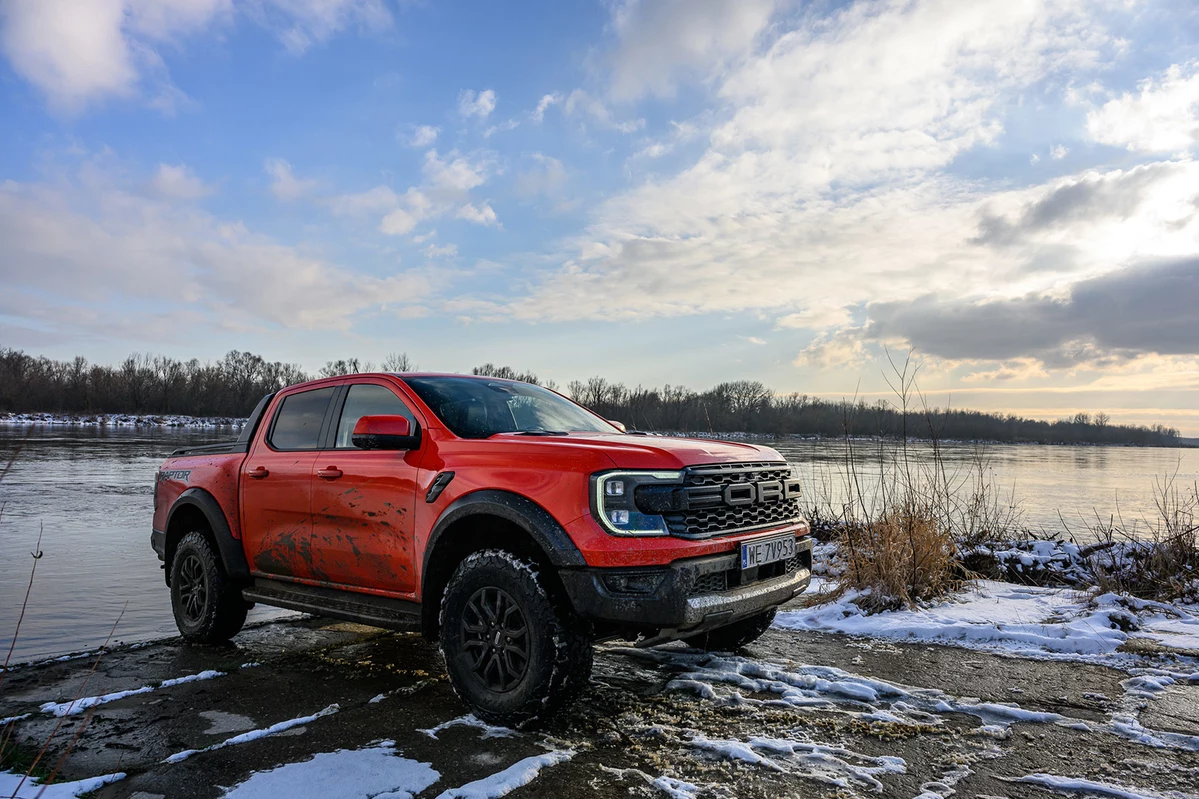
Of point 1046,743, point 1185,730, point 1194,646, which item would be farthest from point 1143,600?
point 1046,743

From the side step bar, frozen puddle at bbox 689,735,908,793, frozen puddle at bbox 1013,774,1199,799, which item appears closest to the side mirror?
the side step bar

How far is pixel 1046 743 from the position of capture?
3.51 m

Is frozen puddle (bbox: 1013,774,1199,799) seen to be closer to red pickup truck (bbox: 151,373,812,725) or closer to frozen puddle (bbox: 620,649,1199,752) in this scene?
frozen puddle (bbox: 620,649,1199,752)

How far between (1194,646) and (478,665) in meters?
4.88

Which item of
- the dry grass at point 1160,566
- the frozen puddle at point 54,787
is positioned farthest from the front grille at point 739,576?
the dry grass at point 1160,566

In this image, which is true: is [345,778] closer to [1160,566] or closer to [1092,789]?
[1092,789]

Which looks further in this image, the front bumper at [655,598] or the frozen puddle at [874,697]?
the frozen puddle at [874,697]

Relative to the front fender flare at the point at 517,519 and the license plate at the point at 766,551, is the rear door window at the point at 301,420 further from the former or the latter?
the license plate at the point at 766,551

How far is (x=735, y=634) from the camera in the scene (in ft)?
16.7

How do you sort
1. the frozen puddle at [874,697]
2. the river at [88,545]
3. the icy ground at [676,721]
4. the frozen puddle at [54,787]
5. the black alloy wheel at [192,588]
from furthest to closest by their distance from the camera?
the river at [88,545] < the black alloy wheel at [192,588] < the frozen puddle at [874,697] < the icy ground at [676,721] < the frozen puddle at [54,787]

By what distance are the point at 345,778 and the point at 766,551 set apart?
7.52 feet

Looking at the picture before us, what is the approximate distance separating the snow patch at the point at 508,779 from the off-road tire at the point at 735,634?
1944mm

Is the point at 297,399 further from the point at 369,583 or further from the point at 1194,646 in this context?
the point at 1194,646

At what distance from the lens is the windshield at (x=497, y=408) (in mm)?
4379
